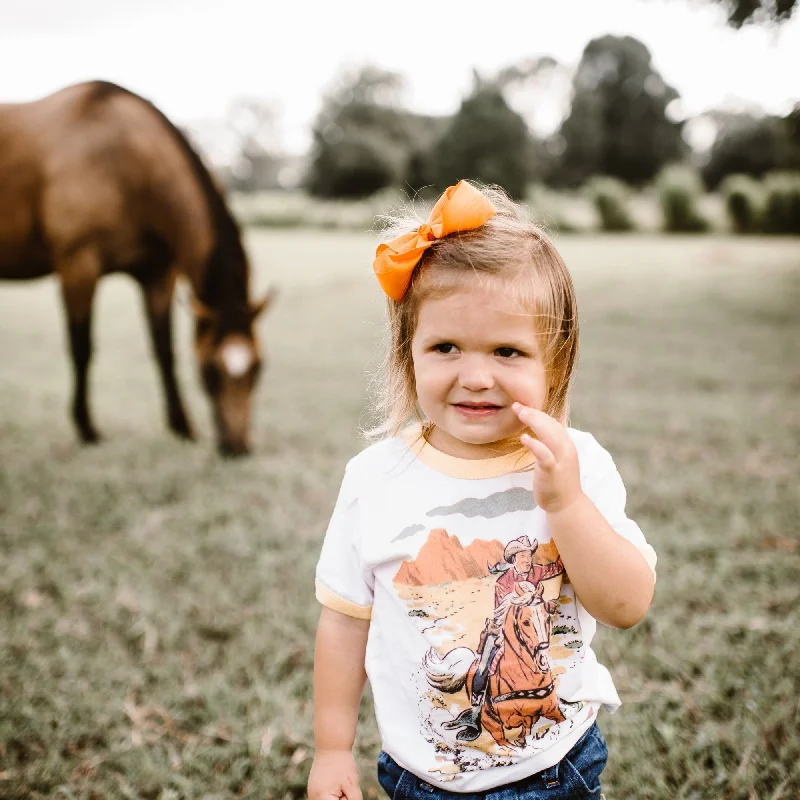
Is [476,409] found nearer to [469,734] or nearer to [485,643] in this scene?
[485,643]

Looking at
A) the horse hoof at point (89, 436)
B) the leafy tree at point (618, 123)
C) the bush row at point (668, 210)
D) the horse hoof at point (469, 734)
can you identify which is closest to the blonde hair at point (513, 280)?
the horse hoof at point (469, 734)

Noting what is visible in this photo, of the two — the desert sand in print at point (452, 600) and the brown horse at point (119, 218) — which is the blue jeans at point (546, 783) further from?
the brown horse at point (119, 218)

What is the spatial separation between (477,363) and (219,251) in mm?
3898

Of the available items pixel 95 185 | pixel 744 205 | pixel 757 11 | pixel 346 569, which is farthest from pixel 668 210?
pixel 346 569

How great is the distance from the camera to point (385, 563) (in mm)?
1343

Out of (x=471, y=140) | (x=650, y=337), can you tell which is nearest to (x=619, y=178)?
(x=471, y=140)

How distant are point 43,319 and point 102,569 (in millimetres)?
9457

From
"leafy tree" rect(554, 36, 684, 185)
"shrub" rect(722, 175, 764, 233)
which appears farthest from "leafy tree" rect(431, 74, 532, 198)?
"shrub" rect(722, 175, 764, 233)

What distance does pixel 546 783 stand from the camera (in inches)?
52.1

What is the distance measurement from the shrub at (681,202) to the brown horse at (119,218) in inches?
634

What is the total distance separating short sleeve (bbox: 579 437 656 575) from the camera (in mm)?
1279

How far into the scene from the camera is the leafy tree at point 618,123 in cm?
3297

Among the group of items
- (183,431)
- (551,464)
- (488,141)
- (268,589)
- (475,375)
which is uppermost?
(488,141)

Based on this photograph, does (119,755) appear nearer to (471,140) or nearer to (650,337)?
(650,337)
